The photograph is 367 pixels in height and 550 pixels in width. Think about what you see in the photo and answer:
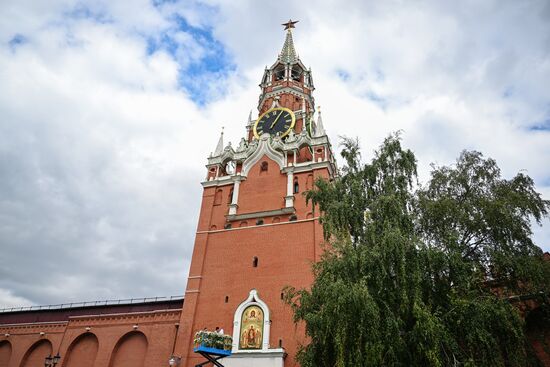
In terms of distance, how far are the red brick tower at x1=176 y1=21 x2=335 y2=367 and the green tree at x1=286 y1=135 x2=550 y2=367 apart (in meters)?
7.24

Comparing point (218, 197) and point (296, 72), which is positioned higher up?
point (296, 72)

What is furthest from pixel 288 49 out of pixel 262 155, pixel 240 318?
pixel 240 318

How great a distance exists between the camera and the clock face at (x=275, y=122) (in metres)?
33.1

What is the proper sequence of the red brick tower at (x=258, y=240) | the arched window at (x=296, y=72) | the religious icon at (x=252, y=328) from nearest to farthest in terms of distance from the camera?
the religious icon at (x=252, y=328)
the red brick tower at (x=258, y=240)
the arched window at (x=296, y=72)

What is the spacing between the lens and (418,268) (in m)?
12.0

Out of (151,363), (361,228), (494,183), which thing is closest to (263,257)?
(151,363)

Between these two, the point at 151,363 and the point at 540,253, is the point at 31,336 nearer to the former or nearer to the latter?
the point at 151,363

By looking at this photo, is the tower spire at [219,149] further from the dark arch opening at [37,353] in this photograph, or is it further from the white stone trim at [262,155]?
the dark arch opening at [37,353]

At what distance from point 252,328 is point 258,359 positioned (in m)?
1.82

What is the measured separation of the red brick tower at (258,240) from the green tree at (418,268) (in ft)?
23.8

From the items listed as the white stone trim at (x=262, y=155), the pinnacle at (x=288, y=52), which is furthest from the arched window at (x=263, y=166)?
the pinnacle at (x=288, y=52)

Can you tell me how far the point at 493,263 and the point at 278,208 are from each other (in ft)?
48.0

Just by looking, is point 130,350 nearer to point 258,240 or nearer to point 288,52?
point 258,240

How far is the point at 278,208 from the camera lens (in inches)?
1053
